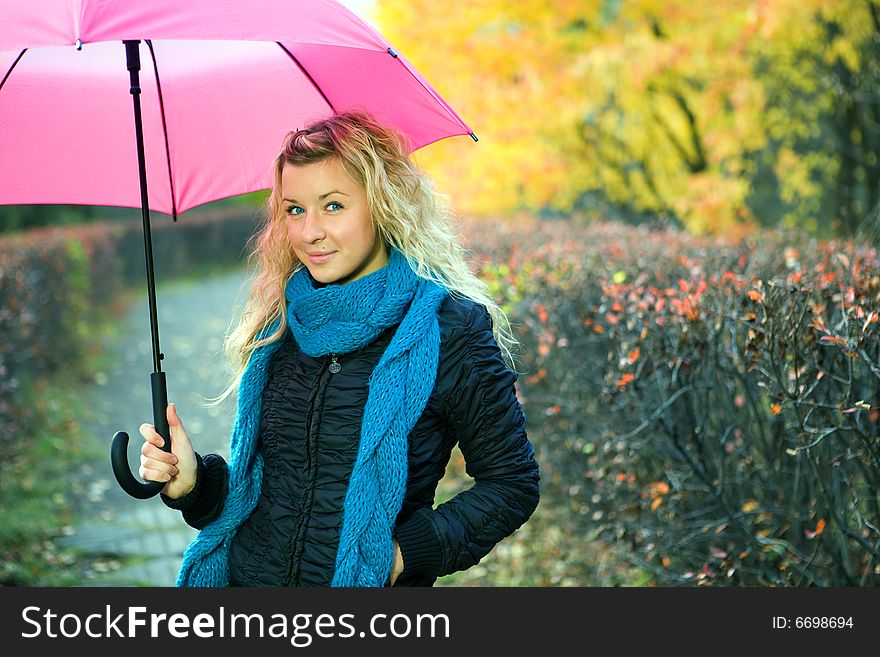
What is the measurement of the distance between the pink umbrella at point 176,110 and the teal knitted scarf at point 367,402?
0.52 meters

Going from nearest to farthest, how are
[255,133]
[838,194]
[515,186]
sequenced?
[255,133] < [838,194] < [515,186]

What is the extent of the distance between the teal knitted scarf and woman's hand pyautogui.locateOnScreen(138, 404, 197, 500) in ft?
0.33

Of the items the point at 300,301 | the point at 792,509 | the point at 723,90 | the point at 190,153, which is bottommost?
the point at 792,509

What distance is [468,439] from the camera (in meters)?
2.19

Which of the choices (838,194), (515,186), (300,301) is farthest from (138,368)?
(300,301)

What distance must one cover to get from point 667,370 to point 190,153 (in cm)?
193

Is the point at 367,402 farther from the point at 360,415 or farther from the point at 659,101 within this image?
the point at 659,101

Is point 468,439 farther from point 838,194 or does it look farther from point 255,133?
point 838,194

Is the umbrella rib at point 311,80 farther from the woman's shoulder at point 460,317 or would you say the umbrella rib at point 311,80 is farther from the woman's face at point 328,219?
the woman's shoulder at point 460,317

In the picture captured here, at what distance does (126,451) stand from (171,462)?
106 mm

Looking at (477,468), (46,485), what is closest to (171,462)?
(477,468)

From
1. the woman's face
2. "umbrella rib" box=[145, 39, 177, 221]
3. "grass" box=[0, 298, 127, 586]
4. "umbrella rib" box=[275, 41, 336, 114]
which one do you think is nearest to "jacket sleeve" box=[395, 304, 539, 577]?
the woman's face

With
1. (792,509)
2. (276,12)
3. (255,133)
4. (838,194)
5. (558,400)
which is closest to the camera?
(276,12)

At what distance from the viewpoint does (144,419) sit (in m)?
9.16
